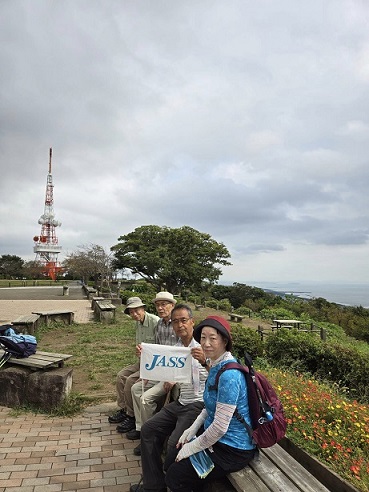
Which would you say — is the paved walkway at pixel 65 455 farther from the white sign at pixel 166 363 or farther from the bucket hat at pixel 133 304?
the bucket hat at pixel 133 304

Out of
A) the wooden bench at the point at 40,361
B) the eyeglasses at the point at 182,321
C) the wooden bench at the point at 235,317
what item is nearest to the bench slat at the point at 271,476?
the eyeglasses at the point at 182,321

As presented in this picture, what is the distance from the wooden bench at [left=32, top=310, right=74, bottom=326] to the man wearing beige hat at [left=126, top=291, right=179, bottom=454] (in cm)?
807

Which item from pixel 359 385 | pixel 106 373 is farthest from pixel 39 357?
pixel 359 385

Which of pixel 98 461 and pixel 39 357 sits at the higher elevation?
pixel 39 357

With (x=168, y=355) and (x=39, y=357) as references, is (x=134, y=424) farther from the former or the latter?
Result: (x=39, y=357)

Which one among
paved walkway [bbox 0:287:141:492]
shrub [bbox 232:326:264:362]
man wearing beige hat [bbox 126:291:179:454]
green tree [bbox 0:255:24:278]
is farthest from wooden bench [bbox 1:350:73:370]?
green tree [bbox 0:255:24:278]

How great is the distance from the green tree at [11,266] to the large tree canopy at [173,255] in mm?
39538

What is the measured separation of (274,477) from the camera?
2.12 m

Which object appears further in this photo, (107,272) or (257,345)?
(107,272)

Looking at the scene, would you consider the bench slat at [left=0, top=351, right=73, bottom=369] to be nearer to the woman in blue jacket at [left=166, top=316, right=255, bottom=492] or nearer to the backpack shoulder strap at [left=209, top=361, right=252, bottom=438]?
the woman in blue jacket at [left=166, top=316, right=255, bottom=492]

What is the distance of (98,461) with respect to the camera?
10.6 ft

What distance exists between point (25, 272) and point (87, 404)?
67.1 metres

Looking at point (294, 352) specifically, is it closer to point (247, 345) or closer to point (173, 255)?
point (247, 345)

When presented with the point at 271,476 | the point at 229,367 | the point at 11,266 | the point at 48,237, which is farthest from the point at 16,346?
the point at 48,237
